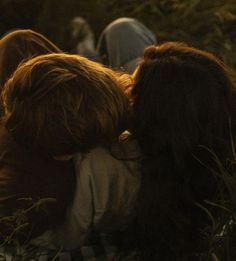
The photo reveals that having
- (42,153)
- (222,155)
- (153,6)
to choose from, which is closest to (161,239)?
(222,155)

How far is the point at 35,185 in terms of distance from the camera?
178 cm

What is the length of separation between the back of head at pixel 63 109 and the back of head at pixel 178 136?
79mm

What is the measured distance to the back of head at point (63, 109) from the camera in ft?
5.59

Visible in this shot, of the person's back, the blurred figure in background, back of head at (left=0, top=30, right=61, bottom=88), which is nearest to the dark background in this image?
the blurred figure in background

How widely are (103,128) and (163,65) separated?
229mm

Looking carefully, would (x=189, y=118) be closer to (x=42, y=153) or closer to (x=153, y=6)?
(x=42, y=153)

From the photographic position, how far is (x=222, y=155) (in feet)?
5.71

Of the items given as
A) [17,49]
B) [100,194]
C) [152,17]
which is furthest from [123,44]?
[100,194]

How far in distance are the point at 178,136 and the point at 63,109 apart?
0.30 metres

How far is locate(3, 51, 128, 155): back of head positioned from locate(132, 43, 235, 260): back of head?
8 cm

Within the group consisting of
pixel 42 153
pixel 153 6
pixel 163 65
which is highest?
pixel 163 65

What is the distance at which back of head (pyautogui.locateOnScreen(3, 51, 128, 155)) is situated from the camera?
1.70 metres

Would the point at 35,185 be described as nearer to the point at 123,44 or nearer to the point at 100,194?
the point at 100,194

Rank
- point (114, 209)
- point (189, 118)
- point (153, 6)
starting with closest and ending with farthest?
point (189, 118) < point (114, 209) < point (153, 6)
